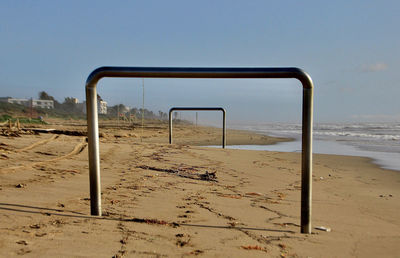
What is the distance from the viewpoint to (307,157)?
1.85 metres

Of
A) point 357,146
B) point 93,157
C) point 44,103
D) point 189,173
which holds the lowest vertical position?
point 357,146

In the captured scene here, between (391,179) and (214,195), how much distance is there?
3.07m

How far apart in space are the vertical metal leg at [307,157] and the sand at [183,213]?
0.38ft

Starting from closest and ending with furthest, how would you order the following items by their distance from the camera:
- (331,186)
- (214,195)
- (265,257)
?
(265,257), (214,195), (331,186)

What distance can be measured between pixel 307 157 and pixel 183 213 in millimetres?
1002

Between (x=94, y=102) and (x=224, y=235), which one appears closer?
(x=224, y=235)

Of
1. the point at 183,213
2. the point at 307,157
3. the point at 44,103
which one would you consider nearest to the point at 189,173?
the point at 183,213

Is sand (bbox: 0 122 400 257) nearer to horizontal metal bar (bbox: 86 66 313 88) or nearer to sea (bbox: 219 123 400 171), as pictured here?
horizontal metal bar (bbox: 86 66 313 88)

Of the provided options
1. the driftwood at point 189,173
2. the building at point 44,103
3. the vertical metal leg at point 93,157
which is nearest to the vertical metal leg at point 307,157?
the vertical metal leg at point 93,157

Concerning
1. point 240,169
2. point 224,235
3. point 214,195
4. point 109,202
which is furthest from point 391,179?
point 109,202

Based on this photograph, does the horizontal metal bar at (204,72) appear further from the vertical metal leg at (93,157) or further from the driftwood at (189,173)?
the driftwood at (189,173)

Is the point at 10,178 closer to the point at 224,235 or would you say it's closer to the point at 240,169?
the point at 224,235

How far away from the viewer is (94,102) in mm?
1986

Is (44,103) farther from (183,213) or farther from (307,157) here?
(307,157)
